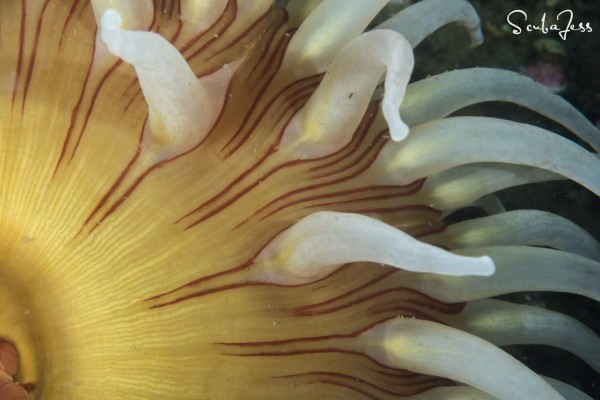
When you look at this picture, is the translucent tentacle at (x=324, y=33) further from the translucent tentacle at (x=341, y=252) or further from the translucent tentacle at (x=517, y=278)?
the translucent tentacle at (x=517, y=278)

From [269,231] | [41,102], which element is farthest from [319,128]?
[41,102]

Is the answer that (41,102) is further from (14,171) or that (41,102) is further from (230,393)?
(230,393)

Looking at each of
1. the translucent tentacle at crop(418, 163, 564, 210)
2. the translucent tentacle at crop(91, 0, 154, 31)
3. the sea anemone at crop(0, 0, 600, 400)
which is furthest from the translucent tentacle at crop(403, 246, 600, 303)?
the translucent tentacle at crop(91, 0, 154, 31)

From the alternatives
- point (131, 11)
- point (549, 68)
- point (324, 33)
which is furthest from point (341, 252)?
point (549, 68)

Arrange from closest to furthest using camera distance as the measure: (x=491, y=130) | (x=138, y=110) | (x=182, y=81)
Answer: (x=182, y=81), (x=138, y=110), (x=491, y=130)

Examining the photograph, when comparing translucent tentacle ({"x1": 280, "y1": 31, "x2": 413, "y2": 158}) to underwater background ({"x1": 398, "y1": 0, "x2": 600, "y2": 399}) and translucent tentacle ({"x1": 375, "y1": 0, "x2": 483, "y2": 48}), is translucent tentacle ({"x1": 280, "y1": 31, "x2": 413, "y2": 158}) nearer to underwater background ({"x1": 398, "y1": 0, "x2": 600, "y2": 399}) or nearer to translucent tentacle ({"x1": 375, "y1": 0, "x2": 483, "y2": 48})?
translucent tentacle ({"x1": 375, "y1": 0, "x2": 483, "y2": 48})

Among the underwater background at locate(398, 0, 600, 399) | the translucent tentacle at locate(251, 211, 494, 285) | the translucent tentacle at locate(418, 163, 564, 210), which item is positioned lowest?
the underwater background at locate(398, 0, 600, 399)

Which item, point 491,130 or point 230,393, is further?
point 491,130
